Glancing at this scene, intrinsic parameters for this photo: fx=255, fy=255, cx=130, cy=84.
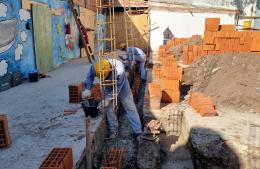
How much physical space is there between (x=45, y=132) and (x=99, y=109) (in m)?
1.09

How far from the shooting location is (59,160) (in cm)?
276

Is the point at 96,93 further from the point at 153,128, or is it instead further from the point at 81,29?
the point at 81,29

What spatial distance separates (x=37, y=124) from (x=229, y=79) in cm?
481

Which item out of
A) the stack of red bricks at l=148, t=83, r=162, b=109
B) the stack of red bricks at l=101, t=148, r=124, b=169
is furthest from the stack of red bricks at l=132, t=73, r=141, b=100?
the stack of red bricks at l=101, t=148, r=124, b=169

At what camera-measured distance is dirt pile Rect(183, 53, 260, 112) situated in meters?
5.76

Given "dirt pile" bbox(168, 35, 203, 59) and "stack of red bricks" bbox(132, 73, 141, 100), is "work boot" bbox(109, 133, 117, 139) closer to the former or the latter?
"stack of red bricks" bbox(132, 73, 141, 100)

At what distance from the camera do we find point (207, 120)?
199 inches

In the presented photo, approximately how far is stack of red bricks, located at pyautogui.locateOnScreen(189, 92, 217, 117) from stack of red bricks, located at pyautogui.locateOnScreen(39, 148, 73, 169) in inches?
126

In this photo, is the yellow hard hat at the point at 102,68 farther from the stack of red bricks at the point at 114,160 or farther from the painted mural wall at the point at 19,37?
the painted mural wall at the point at 19,37

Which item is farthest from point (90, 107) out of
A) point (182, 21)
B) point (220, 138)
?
point (182, 21)

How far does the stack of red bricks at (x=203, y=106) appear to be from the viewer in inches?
206

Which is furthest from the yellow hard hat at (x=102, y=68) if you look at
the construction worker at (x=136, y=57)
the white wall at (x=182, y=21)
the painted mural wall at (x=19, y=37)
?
the white wall at (x=182, y=21)

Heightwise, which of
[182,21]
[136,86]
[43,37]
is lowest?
[136,86]

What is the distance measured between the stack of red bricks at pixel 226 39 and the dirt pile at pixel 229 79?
0.73 m
